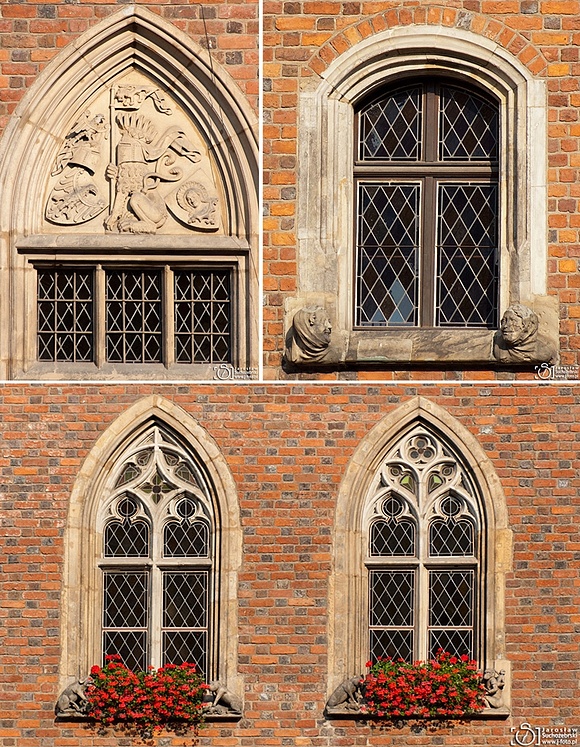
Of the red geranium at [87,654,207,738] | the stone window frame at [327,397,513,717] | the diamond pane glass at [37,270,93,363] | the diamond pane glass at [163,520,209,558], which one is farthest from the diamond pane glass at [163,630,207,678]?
the diamond pane glass at [37,270,93,363]

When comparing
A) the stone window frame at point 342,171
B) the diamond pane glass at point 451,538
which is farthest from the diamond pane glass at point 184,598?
the stone window frame at point 342,171

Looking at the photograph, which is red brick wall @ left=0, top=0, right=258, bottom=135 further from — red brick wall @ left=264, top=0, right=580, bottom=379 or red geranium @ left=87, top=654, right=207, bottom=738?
red geranium @ left=87, top=654, right=207, bottom=738

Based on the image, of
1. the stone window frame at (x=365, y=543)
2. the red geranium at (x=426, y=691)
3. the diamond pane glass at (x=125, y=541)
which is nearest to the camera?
the red geranium at (x=426, y=691)

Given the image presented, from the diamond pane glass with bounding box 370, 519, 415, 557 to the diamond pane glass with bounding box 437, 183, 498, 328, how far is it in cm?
165

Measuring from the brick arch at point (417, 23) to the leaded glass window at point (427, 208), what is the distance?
1.56 feet

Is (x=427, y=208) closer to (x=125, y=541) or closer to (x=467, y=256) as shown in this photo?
(x=467, y=256)

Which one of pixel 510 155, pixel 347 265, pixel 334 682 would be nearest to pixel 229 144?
pixel 347 265

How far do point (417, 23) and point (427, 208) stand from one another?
1.44 metres

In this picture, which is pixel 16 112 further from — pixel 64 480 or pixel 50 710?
pixel 50 710

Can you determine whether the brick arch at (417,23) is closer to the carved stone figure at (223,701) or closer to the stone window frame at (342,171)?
the stone window frame at (342,171)

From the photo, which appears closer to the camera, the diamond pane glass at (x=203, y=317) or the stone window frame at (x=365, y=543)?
the stone window frame at (x=365, y=543)

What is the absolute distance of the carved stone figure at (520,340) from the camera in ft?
38.1

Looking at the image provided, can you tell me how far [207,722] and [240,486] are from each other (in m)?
1.86

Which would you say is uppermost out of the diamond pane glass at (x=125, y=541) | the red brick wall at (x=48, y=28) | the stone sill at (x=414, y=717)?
the red brick wall at (x=48, y=28)
